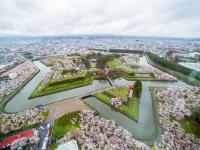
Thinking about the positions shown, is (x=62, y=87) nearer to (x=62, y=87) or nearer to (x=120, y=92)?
(x=62, y=87)

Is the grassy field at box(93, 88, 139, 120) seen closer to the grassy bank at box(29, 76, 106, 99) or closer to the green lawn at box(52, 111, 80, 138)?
the green lawn at box(52, 111, 80, 138)

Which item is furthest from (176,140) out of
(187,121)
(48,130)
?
(48,130)

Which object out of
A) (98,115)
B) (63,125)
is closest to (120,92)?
(98,115)

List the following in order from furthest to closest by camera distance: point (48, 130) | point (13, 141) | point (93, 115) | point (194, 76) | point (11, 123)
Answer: point (194, 76)
point (93, 115)
point (11, 123)
point (48, 130)
point (13, 141)

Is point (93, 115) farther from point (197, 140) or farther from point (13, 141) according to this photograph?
point (197, 140)

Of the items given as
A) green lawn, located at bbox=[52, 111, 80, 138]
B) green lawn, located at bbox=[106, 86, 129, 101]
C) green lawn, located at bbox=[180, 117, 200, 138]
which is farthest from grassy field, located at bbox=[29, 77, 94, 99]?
green lawn, located at bbox=[180, 117, 200, 138]

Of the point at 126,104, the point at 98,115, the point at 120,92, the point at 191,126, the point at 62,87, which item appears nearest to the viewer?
the point at 191,126
